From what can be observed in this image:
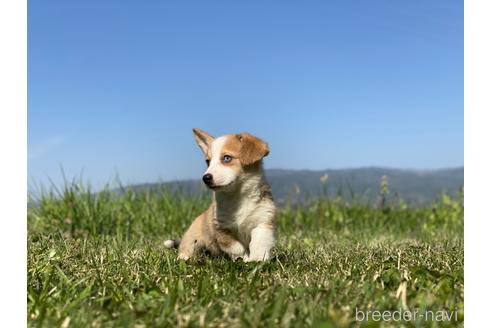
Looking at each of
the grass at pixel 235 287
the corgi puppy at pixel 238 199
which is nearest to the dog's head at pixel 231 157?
the corgi puppy at pixel 238 199

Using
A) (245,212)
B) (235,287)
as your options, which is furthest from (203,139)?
(235,287)

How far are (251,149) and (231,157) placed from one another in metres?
0.19

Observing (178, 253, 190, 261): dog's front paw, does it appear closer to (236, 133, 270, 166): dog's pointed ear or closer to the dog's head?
the dog's head

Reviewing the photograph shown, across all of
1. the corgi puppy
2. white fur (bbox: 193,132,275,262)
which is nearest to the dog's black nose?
the corgi puppy

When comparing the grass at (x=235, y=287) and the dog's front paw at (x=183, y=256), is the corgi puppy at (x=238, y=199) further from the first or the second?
the grass at (x=235, y=287)

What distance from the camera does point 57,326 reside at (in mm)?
2998

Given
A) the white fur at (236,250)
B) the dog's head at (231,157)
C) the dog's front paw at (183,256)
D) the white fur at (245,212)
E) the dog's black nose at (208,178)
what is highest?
the dog's head at (231,157)

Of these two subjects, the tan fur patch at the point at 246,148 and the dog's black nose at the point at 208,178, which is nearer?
the dog's black nose at the point at 208,178

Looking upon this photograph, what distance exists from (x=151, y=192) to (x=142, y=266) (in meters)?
6.21

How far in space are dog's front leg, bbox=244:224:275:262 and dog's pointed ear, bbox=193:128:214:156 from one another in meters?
0.80

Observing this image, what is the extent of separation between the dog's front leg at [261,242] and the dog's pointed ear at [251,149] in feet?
1.81

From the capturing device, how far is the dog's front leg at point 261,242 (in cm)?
479
